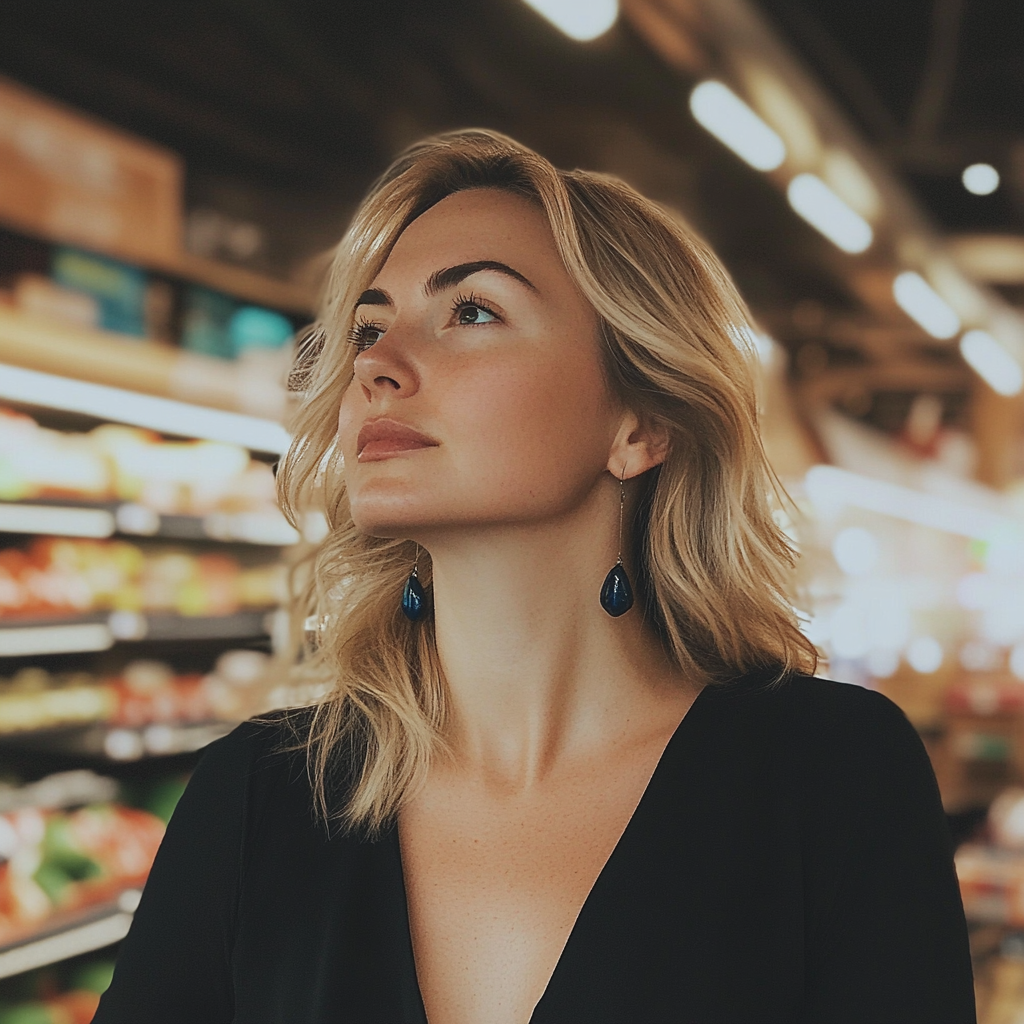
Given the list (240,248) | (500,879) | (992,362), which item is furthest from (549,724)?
(992,362)

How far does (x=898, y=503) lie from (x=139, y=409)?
5.57 m

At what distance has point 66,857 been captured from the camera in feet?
11.9

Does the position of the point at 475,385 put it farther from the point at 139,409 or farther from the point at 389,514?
the point at 139,409

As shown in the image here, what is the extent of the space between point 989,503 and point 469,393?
29.0 feet

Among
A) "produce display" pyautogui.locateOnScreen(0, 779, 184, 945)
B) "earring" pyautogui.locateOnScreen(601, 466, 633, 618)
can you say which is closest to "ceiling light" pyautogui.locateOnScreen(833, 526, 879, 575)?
"produce display" pyautogui.locateOnScreen(0, 779, 184, 945)

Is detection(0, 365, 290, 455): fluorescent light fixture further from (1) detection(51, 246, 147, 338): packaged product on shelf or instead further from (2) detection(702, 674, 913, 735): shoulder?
(2) detection(702, 674, 913, 735): shoulder

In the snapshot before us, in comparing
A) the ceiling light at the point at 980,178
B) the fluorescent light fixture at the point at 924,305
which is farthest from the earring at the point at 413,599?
the ceiling light at the point at 980,178

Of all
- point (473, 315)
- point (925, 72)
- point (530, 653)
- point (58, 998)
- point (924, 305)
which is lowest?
point (58, 998)

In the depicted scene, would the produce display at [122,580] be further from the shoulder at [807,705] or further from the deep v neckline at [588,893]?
the shoulder at [807,705]

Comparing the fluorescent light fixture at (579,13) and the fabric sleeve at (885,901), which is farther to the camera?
the fluorescent light fixture at (579,13)

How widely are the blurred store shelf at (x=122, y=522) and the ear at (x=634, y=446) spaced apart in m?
1.65

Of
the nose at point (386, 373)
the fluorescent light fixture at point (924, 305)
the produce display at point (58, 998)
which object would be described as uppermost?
the fluorescent light fixture at point (924, 305)

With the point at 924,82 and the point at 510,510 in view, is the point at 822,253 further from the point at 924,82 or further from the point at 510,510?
the point at 510,510

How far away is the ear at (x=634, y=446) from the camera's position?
4.95ft
